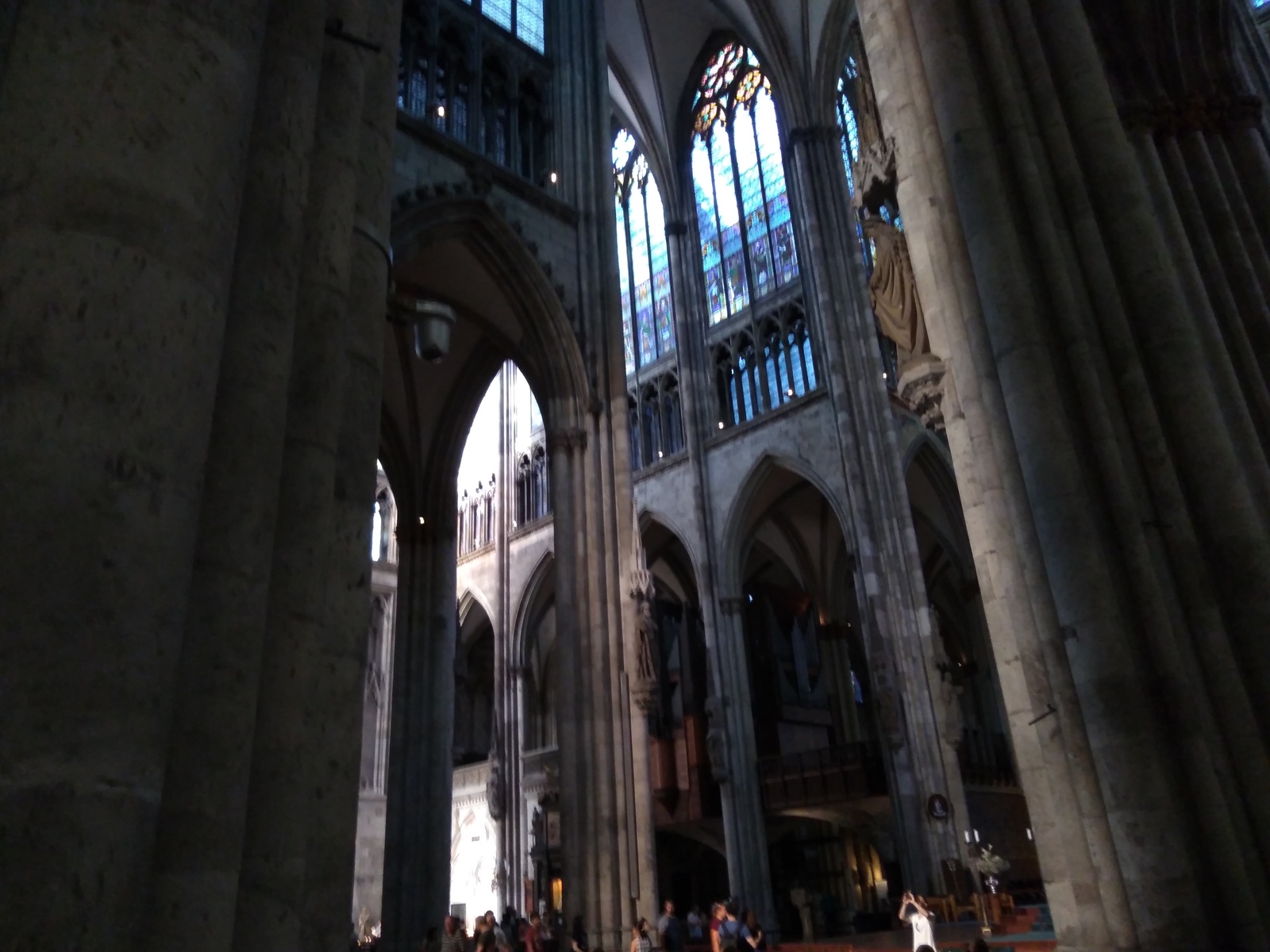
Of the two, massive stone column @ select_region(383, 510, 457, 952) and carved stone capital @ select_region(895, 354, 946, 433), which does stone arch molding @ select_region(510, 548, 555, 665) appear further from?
carved stone capital @ select_region(895, 354, 946, 433)

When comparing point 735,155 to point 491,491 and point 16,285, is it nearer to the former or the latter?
point 491,491

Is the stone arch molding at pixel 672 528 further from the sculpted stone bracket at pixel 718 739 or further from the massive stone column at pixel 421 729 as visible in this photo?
the massive stone column at pixel 421 729

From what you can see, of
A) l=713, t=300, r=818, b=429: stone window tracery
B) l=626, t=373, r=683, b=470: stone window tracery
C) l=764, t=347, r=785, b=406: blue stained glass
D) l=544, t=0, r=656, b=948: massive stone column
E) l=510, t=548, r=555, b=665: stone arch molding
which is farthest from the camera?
l=510, t=548, r=555, b=665: stone arch molding

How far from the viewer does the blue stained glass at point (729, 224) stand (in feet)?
77.0

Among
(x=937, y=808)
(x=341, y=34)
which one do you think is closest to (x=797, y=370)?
(x=937, y=808)

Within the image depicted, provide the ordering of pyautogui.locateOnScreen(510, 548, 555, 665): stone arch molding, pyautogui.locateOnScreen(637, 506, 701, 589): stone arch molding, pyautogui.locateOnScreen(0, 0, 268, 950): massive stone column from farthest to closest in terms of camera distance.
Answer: pyautogui.locateOnScreen(510, 548, 555, 665): stone arch molding → pyautogui.locateOnScreen(637, 506, 701, 589): stone arch molding → pyautogui.locateOnScreen(0, 0, 268, 950): massive stone column

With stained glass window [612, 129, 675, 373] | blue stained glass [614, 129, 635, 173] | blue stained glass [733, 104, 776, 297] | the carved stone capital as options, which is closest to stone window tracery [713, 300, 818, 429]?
blue stained glass [733, 104, 776, 297]

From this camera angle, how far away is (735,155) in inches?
962

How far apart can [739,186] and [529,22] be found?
9700 millimetres

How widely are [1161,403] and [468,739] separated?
1069 inches

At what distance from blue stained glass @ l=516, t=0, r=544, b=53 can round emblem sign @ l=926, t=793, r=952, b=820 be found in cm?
1407

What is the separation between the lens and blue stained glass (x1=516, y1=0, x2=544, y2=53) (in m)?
15.5

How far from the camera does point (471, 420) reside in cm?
1587

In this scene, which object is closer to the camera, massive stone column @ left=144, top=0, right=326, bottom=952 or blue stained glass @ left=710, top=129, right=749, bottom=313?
massive stone column @ left=144, top=0, right=326, bottom=952
